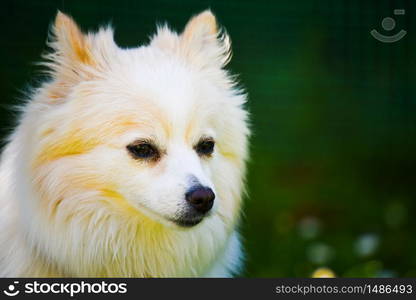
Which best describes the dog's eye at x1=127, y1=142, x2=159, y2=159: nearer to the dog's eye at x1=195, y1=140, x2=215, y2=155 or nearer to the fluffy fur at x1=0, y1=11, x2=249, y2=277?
the fluffy fur at x1=0, y1=11, x2=249, y2=277

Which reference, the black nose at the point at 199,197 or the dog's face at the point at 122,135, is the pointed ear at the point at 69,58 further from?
the black nose at the point at 199,197

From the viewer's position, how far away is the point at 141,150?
10.3 ft

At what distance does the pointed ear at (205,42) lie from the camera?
11.3ft

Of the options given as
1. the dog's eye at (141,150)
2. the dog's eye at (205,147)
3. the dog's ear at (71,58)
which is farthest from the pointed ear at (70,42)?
the dog's eye at (205,147)

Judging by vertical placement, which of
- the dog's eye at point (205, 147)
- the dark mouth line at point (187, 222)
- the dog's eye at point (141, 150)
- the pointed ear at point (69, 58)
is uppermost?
the pointed ear at point (69, 58)

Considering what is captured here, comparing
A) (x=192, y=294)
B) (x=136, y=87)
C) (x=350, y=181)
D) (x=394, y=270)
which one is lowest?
(x=192, y=294)

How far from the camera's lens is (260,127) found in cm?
509

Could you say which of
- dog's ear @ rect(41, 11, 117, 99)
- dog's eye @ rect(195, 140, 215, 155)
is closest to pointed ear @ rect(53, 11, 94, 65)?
dog's ear @ rect(41, 11, 117, 99)

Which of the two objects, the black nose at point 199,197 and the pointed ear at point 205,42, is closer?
the black nose at point 199,197

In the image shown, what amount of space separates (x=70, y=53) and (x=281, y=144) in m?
2.26

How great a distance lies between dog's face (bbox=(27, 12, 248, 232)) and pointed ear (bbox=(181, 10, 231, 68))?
0.51ft

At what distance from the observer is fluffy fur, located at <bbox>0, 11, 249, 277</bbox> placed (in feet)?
10.3

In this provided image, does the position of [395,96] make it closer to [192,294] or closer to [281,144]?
[281,144]

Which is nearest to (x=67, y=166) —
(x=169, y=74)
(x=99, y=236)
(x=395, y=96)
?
(x=99, y=236)
